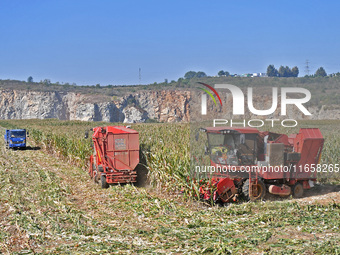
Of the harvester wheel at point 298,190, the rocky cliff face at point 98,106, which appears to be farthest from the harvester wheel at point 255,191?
the rocky cliff face at point 98,106

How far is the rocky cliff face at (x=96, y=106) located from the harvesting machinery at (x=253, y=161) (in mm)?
94529

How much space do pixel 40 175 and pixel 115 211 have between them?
737 centimetres

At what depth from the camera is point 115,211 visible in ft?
42.2

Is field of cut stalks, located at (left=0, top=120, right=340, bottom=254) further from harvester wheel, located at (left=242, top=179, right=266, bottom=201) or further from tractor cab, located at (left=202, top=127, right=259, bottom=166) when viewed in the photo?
tractor cab, located at (left=202, top=127, right=259, bottom=166)

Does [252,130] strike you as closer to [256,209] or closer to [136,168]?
[256,209]

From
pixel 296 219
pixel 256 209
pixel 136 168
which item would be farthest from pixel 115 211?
pixel 136 168

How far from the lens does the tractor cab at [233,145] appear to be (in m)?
13.3

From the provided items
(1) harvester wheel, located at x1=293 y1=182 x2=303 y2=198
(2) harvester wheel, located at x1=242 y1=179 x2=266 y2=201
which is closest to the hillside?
(1) harvester wheel, located at x1=293 y1=182 x2=303 y2=198

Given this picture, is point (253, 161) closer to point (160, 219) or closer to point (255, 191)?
point (255, 191)

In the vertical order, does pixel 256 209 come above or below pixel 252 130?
below

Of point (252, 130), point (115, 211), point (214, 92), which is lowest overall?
point (115, 211)

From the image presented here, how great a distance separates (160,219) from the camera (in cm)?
1162

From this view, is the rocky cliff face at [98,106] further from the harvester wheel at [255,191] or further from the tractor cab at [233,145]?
the harvester wheel at [255,191]

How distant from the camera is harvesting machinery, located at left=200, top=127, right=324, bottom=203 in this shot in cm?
1326
